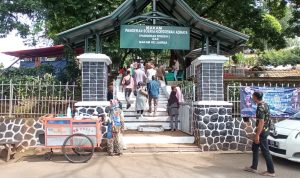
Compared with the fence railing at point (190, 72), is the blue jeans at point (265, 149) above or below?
below

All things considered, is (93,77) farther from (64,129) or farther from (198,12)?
(198,12)

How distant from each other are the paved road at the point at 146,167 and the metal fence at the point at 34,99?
190 cm

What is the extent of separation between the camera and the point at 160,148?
1119 centimetres

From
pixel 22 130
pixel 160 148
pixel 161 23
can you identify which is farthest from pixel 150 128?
pixel 22 130

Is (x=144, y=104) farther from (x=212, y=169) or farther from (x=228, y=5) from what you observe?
(x=228, y=5)

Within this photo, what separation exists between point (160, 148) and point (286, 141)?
365 cm

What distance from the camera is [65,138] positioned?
9.79 meters

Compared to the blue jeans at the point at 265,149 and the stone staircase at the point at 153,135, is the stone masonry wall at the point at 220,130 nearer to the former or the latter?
the stone staircase at the point at 153,135

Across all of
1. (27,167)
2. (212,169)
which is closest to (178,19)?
(212,169)

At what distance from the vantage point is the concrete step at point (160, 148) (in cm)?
1101

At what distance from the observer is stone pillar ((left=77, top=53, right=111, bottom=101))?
11.2m

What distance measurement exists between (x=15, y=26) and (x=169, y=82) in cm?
844

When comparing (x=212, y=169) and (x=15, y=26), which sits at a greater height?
(x=15, y=26)

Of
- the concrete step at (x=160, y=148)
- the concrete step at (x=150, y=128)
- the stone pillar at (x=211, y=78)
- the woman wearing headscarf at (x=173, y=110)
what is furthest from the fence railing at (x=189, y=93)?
the concrete step at (x=160, y=148)
